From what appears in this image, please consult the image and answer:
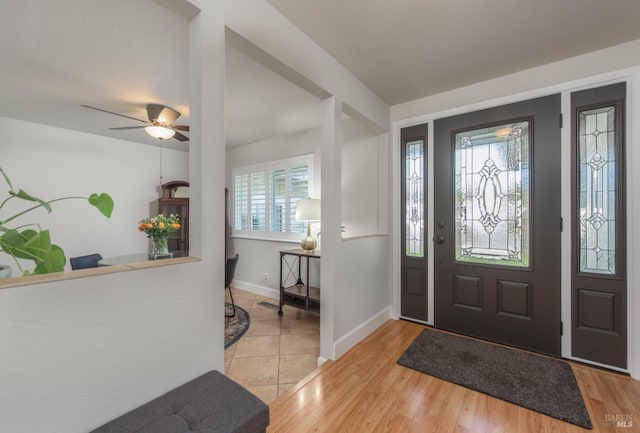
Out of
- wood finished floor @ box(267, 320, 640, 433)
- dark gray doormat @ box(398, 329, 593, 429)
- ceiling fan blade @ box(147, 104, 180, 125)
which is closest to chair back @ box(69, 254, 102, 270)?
ceiling fan blade @ box(147, 104, 180, 125)

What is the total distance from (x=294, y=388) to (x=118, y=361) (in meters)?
1.25

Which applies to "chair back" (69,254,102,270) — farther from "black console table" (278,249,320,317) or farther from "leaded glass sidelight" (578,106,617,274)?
"leaded glass sidelight" (578,106,617,274)

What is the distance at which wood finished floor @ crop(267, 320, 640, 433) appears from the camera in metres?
1.55

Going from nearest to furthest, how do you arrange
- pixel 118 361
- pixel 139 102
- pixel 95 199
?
1. pixel 95 199
2. pixel 118 361
3. pixel 139 102

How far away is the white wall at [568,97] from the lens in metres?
2.01

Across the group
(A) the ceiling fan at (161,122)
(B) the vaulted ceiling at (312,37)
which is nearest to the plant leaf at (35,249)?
(B) the vaulted ceiling at (312,37)

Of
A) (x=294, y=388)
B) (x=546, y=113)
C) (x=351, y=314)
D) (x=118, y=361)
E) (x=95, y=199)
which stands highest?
(x=546, y=113)

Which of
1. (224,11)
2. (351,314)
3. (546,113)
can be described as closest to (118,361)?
(224,11)

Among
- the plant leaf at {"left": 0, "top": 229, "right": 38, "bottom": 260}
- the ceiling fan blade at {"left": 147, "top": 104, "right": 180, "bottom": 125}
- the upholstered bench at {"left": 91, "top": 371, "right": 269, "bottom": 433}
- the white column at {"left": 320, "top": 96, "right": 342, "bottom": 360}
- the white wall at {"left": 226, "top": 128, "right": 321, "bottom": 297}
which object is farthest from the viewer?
the white wall at {"left": 226, "top": 128, "right": 321, "bottom": 297}

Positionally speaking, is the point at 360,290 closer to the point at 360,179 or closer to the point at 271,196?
the point at 360,179

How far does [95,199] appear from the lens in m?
0.92

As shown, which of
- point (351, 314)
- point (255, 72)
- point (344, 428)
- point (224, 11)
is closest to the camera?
point (224, 11)

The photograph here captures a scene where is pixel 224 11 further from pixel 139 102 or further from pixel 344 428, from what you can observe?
pixel 344 428

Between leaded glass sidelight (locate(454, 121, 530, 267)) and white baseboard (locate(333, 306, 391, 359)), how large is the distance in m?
1.04
